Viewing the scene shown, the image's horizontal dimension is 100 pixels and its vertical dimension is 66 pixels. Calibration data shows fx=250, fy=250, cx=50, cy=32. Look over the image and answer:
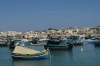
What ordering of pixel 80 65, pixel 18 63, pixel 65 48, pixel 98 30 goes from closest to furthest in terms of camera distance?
pixel 80 65 → pixel 18 63 → pixel 65 48 → pixel 98 30

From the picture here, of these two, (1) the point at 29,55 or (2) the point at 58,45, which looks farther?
(2) the point at 58,45

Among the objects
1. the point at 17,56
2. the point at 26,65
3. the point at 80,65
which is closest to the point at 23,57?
the point at 17,56

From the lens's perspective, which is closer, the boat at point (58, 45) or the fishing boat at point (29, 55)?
the fishing boat at point (29, 55)

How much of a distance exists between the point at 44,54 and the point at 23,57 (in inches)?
92.0

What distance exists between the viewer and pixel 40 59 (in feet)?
90.6

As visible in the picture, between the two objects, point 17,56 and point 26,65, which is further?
point 17,56

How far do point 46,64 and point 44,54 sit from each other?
9.73 feet

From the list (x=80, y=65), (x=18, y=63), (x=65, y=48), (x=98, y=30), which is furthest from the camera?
(x=98, y=30)

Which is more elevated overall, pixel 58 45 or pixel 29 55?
pixel 58 45

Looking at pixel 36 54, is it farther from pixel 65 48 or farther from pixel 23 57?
pixel 65 48

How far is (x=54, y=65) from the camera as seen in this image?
2414 cm

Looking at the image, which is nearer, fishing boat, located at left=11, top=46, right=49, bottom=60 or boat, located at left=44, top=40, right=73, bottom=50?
fishing boat, located at left=11, top=46, right=49, bottom=60

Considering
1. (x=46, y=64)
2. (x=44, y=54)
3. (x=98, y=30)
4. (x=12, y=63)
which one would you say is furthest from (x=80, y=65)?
(x=98, y=30)

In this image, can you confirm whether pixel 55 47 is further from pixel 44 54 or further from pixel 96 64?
pixel 96 64
